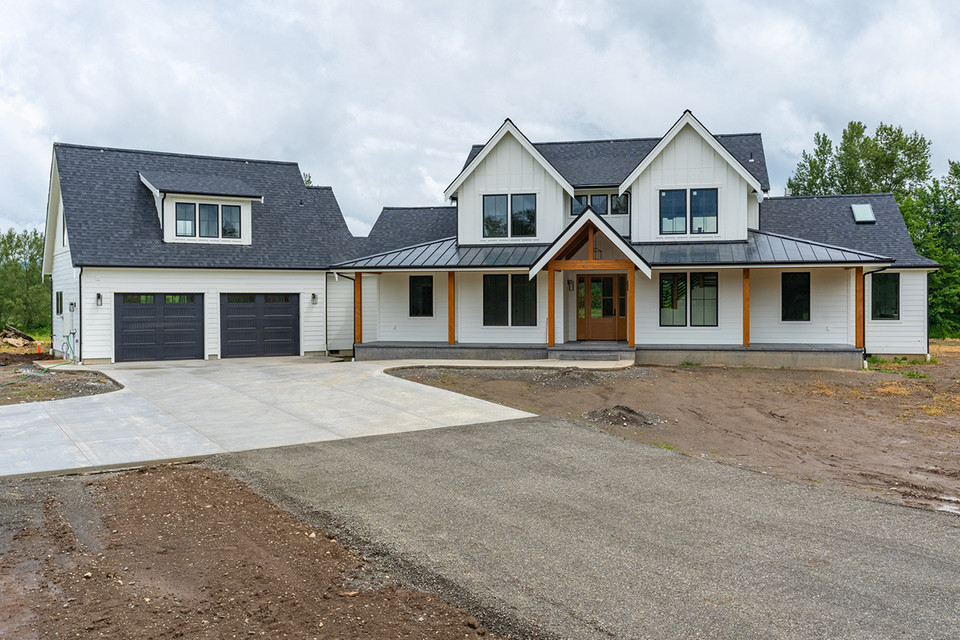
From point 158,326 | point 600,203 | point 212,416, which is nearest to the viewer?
point 212,416

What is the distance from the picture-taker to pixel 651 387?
15.1 metres

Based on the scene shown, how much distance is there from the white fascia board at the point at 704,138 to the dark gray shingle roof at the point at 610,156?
59.3 inches

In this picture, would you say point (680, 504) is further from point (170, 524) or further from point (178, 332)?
point (178, 332)

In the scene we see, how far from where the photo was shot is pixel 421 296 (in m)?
21.9

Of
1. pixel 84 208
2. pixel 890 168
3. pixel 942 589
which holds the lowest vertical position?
pixel 942 589

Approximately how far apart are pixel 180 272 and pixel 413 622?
19.1 m

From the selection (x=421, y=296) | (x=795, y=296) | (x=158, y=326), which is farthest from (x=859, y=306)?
(x=158, y=326)

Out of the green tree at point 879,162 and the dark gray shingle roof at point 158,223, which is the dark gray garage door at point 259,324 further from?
the green tree at point 879,162

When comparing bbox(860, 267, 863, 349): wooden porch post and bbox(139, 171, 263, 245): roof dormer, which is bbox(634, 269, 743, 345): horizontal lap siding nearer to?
bbox(860, 267, 863, 349): wooden porch post

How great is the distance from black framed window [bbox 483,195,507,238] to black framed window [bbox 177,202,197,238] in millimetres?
9066

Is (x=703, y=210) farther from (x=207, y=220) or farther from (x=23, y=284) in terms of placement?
(x=23, y=284)

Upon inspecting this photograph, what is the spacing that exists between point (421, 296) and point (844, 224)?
13.8 meters

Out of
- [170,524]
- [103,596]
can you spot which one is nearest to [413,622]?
[103,596]

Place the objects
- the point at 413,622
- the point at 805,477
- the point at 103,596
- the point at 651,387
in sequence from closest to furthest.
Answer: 1. the point at 413,622
2. the point at 103,596
3. the point at 805,477
4. the point at 651,387
